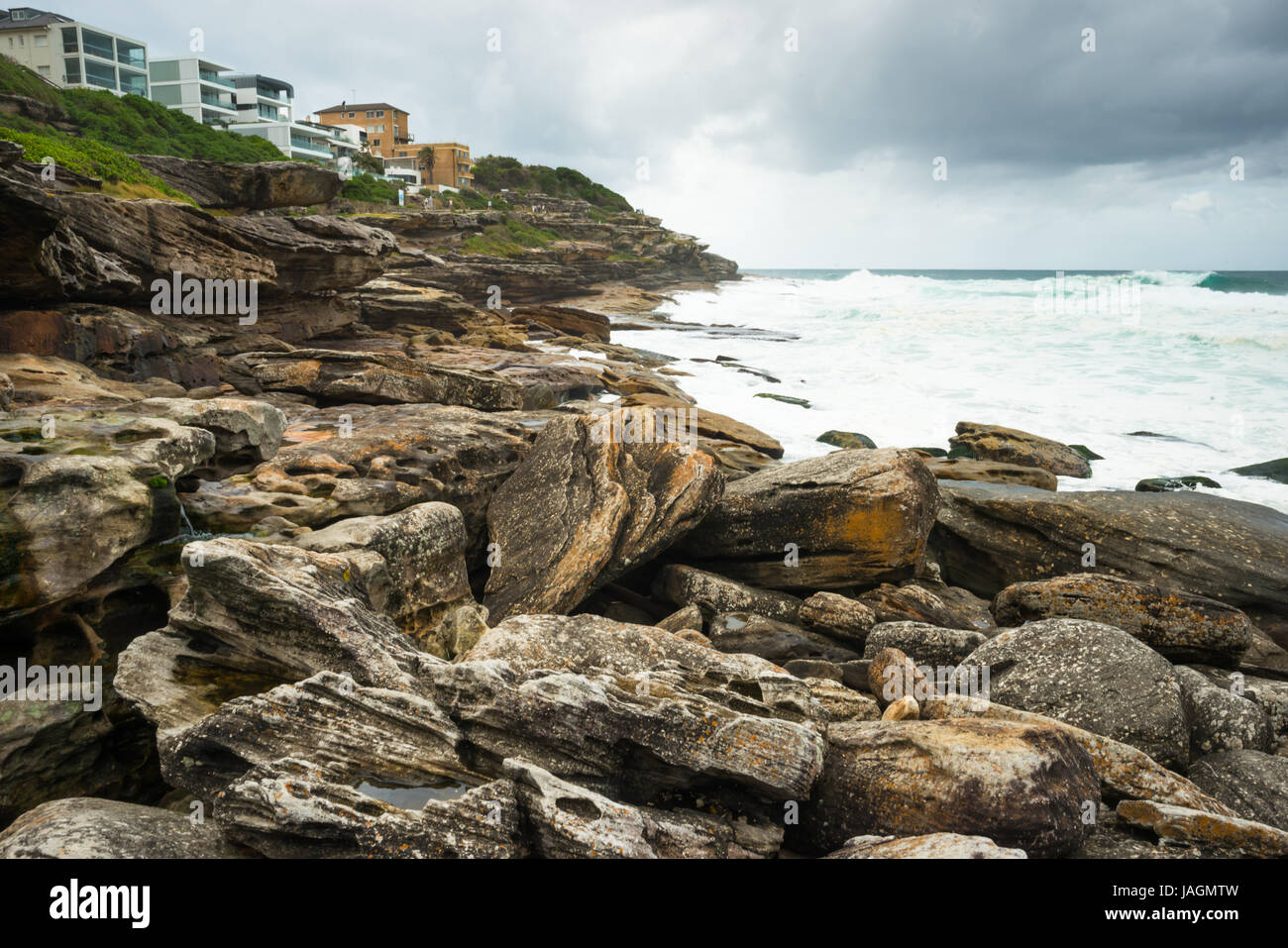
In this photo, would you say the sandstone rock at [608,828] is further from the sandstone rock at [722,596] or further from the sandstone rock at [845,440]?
the sandstone rock at [845,440]

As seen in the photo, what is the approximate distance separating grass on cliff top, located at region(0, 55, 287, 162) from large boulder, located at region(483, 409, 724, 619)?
1833 inches

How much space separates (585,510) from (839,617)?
3.57 meters

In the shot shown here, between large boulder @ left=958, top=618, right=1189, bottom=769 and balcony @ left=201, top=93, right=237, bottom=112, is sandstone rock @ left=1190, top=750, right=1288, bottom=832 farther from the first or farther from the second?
balcony @ left=201, top=93, right=237, bottom=112

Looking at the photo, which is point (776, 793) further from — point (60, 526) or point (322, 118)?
point (322, 118)

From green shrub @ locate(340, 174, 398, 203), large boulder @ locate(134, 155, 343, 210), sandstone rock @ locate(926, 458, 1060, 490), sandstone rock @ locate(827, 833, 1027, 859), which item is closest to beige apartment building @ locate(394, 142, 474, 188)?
green shrub @ locate(340, 174, 398, 203)

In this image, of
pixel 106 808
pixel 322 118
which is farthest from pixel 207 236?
pixel 322 118

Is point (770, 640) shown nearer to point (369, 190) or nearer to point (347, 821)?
point (347, 821)

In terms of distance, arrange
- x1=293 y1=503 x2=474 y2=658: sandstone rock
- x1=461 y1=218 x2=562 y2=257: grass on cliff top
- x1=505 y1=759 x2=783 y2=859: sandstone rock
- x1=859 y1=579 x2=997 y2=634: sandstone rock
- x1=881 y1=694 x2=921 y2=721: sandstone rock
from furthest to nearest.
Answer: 1. x1=461 y1=218 x2=562 y2=257: grass on cliff top
2. x1=859 y1=579 x2=997 y2=634: sandstone rock
3. x1=293 y1=503 x2=474 y2=658: sandstone rock
4. x1=881 y1=694 x2=921 y2=721: sandstone rock
5. x1=505 y1=759 x2=783 y2=859: sandstone rock

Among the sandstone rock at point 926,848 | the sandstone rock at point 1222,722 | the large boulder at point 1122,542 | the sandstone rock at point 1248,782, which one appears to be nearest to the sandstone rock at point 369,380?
the large boulder at point 1122,542

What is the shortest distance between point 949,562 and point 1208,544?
11.7ft

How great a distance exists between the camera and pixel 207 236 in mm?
18078

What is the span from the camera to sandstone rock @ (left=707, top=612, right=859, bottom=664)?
966 cm

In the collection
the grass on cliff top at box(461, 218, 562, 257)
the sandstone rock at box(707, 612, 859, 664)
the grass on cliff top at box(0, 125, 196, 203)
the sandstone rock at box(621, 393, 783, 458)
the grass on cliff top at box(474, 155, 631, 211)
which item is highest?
the grass on cliff top at box(474, 155, 631, 211)

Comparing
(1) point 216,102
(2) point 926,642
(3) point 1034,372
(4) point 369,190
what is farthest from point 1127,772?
(1) point 216,102
